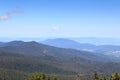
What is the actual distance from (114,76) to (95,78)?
1014 centimetres

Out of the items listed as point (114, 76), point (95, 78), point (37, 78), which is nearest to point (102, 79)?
point (95, 78)

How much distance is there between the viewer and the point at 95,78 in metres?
103

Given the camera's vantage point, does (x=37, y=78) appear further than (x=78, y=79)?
Yes

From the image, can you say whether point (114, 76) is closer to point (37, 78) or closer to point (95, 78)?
point (95, 78)

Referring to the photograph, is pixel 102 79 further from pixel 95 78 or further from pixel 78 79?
pixel 78 79

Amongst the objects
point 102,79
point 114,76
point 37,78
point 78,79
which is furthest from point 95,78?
point 78,79

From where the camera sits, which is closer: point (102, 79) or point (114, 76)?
point (114, 76)

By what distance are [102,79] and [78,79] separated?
101 feet

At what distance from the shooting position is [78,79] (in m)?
75.3

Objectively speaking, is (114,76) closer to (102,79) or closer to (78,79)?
(102,79)

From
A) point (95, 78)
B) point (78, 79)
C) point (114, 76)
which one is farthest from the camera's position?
point (95, 78)

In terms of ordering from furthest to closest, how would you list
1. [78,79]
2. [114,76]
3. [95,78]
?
[95,78] < [114,76] < [78,79]

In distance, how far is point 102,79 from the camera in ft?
340

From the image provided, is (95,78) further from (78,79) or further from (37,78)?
(78,79)
